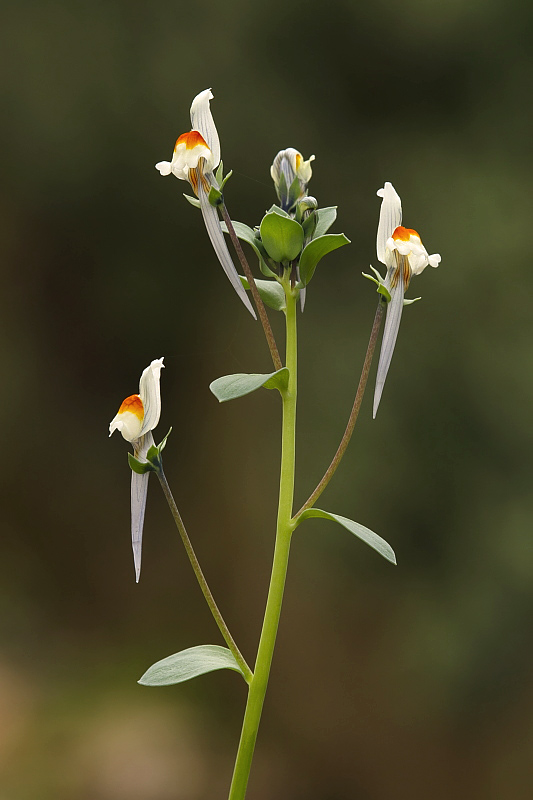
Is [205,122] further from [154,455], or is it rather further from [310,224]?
[154,455]

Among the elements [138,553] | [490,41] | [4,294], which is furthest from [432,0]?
[138,553]

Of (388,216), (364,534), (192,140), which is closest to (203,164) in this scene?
(192,140)

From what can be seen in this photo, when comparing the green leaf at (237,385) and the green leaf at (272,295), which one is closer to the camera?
the green leaf at (237,385)

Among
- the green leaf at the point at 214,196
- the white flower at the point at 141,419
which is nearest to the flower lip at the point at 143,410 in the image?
the white flower at the point at 141,419

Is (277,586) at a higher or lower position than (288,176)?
lower

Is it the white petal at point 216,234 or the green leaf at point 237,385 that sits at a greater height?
the white petal at point 216,234

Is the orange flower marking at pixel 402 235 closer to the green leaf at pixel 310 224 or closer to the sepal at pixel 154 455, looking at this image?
the green leaf at pixel 310 224
